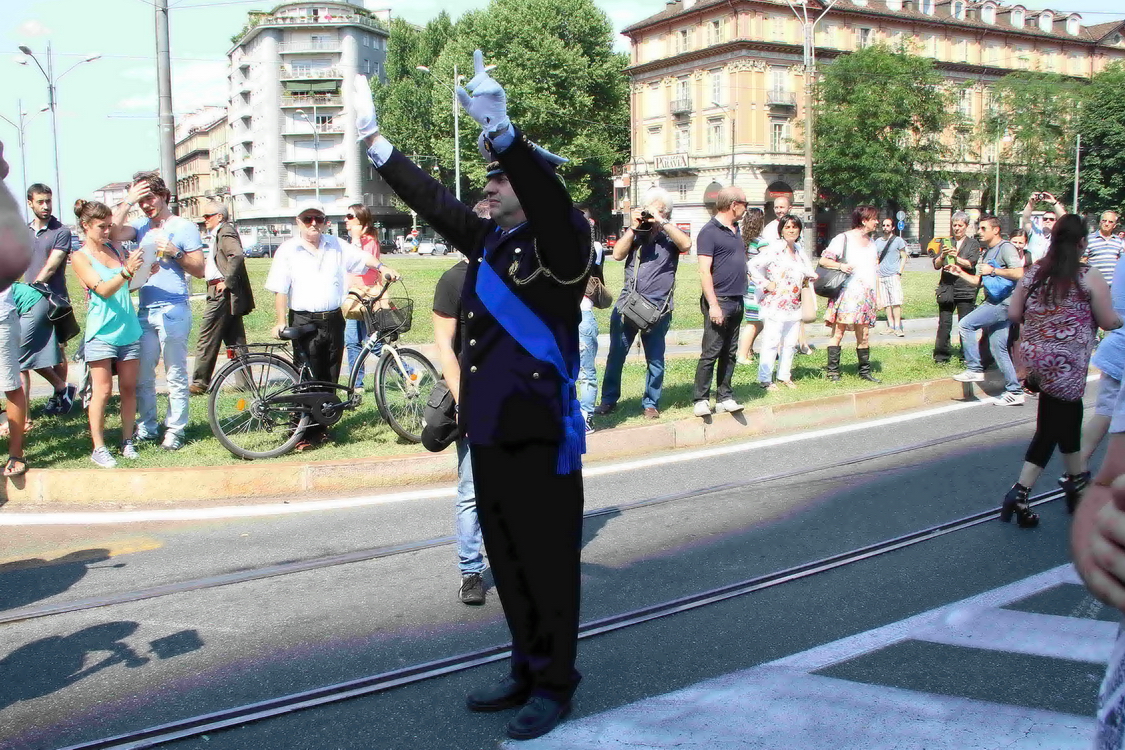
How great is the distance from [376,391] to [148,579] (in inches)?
116

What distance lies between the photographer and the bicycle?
25.1ft

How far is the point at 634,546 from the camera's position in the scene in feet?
18.9

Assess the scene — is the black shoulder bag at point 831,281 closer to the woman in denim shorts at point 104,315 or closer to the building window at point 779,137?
the woman in denim shorts at point 104,315

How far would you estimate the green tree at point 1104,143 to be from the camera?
62.4 meters

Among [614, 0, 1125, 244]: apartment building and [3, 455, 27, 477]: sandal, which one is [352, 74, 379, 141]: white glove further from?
[614, 0, 1125, 244]: apartment building

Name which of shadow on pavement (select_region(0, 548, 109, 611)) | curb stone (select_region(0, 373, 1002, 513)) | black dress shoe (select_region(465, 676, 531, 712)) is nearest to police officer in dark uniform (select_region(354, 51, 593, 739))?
black dress shoe (select_region(465, 676, 531, 712))

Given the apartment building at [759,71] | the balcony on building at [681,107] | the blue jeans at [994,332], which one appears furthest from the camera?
the balcony on building at [681,107]

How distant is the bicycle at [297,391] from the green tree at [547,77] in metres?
52.0

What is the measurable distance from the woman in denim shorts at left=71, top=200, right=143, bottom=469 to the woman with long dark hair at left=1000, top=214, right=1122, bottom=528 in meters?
6.04

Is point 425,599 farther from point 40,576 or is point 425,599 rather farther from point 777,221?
point 777,221

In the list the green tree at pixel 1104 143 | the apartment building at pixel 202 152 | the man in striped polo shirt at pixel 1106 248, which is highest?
the apartment building at pixel 202 152

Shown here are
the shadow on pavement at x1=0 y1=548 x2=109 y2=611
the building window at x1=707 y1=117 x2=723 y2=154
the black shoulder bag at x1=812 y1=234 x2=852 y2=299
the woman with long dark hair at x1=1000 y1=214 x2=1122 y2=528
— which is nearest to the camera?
the shadow on pavement at x1=0 y1=548 x2=109 y2=611

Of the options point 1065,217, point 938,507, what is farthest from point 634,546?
point 1065,217

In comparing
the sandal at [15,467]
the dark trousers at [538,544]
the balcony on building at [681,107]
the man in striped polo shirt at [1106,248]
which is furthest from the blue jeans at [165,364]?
the balcony on building at [681,107]
